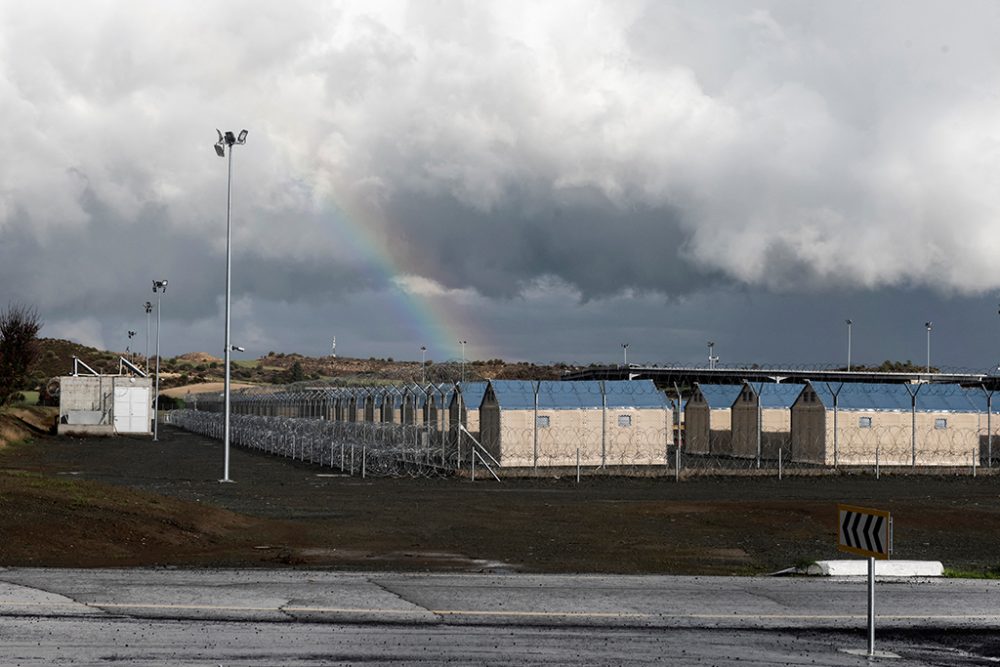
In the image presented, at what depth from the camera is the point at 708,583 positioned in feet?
60.1

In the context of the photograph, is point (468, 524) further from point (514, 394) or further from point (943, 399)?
point (943, 399)

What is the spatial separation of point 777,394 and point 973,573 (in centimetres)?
4339

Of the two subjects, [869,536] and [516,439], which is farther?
[516,439]

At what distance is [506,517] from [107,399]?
206ft

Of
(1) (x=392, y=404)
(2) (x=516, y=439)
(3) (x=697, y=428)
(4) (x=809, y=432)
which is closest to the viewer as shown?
(2) (x=516, y=439)

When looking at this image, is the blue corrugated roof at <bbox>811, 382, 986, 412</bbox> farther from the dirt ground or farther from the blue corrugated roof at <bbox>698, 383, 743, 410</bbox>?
the dirt ground

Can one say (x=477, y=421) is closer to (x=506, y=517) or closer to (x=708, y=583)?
(x=506, y=517)

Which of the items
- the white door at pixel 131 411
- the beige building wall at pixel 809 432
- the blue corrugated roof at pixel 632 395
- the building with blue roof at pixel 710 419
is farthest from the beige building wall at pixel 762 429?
the white door at pixel 131 411

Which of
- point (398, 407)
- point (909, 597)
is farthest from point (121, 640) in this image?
point (398, 407)

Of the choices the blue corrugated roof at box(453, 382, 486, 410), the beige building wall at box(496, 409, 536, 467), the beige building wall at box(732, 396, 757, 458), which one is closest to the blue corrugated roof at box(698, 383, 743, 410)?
the beige building wall at box(732, 396, 757, 458)

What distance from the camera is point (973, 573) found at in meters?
20.5

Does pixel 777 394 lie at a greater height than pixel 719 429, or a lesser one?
greater

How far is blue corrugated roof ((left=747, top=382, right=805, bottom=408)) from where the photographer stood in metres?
62.6

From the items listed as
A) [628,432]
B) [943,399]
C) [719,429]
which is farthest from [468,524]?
[719,429]
